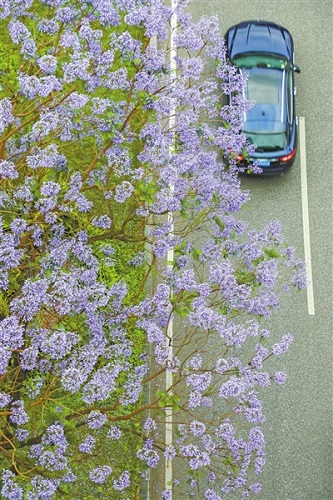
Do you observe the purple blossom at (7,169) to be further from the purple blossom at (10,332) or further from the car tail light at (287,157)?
the car tail light at (287,157)

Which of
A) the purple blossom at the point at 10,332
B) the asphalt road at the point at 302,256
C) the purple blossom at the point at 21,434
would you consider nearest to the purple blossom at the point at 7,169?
the purple blossom at the point at 10,332

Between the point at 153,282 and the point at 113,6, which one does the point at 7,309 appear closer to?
the point at 113,6

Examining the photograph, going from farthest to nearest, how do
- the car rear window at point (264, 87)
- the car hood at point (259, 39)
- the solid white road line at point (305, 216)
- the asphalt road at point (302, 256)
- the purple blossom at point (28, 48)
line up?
the car hood at point (259, 39), the car rear window at point (264, 87), the solid white road line at point (305, 216), the asphalt road at point (302, 256), the purple blossom at point (28, 48)

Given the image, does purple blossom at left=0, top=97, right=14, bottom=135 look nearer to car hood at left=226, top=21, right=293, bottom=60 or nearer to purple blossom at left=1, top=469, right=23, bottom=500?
purple blossom at left=1, top=469, right=23, bottom=500

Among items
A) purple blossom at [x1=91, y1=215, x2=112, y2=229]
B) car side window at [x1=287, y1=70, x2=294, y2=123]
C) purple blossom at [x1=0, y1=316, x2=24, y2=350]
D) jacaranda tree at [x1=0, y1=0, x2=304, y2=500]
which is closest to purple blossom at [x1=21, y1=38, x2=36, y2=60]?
jacaranda tree at [x1=0, y1=0, x2=304, y2=500]

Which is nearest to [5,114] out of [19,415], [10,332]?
[10,332]

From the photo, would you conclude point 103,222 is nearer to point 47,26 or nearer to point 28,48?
point 28,48

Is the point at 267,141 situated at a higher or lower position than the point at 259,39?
lower
